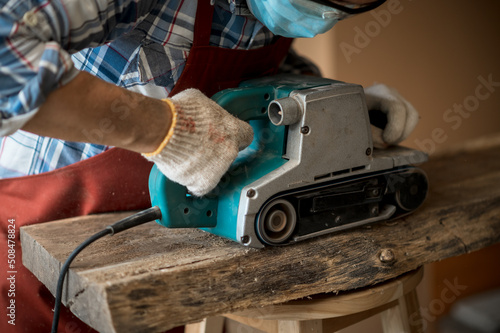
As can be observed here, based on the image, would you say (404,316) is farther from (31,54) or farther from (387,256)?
(31,54)

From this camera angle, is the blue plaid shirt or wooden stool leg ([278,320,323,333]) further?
wooden stool leg ([278,320,323,333])

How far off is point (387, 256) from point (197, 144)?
42cm

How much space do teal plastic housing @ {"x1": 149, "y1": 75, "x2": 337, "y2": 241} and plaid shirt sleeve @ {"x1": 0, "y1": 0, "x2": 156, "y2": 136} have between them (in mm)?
262

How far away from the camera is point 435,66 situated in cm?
261

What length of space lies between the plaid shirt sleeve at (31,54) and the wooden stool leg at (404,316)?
763 millimetres

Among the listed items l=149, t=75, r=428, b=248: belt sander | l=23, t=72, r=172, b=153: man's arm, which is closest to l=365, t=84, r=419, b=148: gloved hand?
l=149, t=75, r=428, b=248: belt sander

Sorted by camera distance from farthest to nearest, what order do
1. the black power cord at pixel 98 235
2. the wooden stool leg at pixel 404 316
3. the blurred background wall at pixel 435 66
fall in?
1. the blurred background wall at pixel 435 66
2. the wooden stool leg at pixel 404 316
3. the black power cord at pixel 98 235

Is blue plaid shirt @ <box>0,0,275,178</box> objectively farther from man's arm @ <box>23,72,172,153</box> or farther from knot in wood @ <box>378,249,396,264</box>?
knot in wood @ <box>378,249,396,264</box>

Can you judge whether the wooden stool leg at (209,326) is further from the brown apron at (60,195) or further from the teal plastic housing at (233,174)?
the teal plastic housing at (233,174)

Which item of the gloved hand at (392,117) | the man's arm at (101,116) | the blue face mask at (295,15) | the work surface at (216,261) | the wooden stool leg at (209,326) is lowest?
the wooden stool leg at (209,326)

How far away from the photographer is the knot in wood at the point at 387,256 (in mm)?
1038

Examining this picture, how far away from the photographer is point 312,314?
0.98m

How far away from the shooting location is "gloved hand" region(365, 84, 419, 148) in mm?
1179

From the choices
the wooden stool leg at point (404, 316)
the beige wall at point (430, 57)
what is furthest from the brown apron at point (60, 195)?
the beige wall at point (430, 57)
